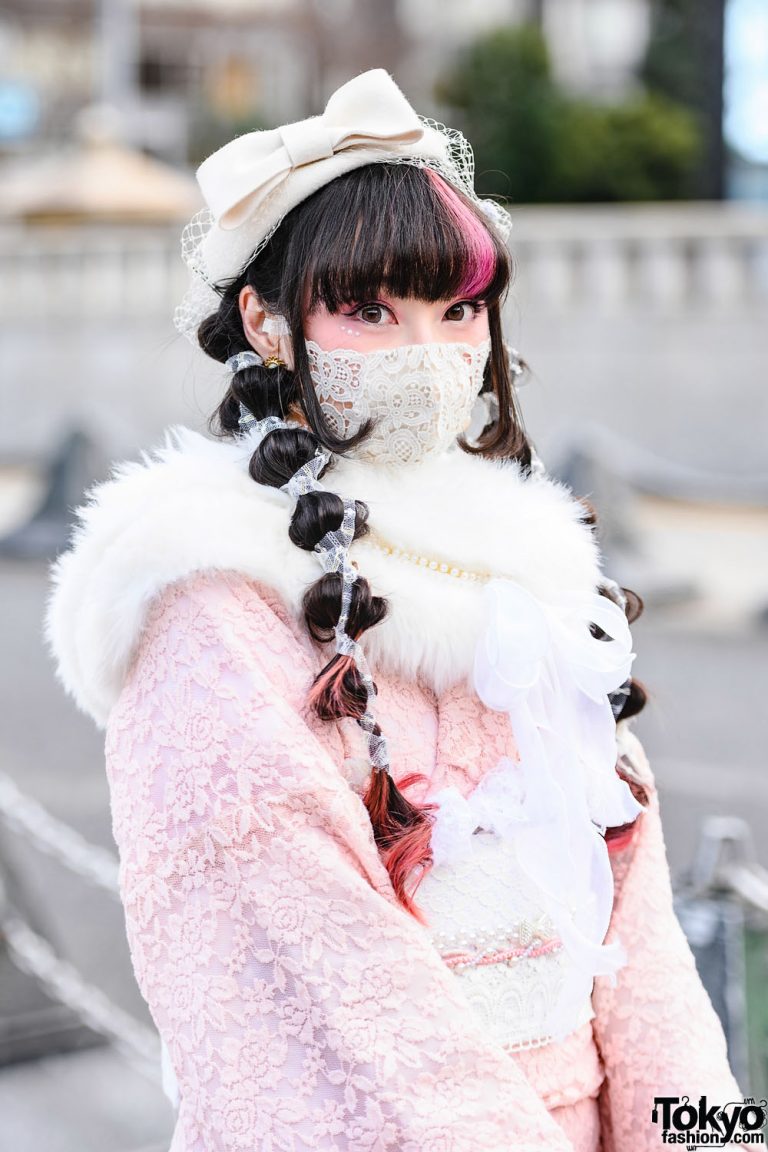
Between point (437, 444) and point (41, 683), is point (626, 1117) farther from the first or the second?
point (41, 683)

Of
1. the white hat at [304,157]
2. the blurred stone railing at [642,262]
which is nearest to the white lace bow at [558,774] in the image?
the white hat at [304,157]

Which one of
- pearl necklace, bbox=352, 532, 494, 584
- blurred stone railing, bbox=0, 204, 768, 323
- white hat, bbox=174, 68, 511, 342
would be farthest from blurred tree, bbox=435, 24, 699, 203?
pearl necklace, bbox=352, 532, 494, 584

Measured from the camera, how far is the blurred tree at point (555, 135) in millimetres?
13992

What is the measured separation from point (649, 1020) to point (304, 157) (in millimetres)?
1097

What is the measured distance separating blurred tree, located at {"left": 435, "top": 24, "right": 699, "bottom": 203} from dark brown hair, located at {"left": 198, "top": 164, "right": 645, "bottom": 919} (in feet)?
41.9

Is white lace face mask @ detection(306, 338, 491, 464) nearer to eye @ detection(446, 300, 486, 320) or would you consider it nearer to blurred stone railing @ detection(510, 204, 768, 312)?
eye @ detection(446, 300, 486, 320)

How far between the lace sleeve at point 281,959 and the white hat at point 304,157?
0.50 m

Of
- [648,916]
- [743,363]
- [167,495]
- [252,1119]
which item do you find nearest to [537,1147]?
[252,1119]

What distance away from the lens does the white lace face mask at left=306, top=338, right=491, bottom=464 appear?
1488 mm

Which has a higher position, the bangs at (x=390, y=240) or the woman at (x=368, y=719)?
the bangs at (x=390, y=240)

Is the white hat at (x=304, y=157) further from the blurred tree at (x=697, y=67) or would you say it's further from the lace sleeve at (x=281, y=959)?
the blurred tree at (x=697, y=67)

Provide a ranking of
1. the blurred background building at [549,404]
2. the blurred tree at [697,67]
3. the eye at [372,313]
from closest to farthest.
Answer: the eye at [372,313], the blurred background building at [549,404], the blurred tree at [697,67]

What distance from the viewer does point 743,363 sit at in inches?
396

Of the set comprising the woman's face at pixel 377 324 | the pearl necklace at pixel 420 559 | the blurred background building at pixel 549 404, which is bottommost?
the blurred background building at pixel 549 404
